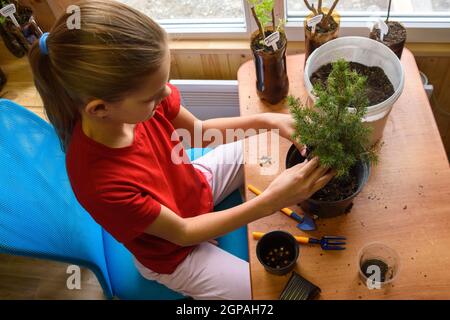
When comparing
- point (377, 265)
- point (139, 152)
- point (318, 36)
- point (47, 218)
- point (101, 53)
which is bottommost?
point (377, 265)

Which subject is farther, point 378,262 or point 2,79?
point 2,79

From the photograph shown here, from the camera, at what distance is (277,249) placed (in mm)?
864

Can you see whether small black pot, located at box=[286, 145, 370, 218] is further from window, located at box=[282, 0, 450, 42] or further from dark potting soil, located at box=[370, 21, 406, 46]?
window, located at box=[282, 0, 450, 42]

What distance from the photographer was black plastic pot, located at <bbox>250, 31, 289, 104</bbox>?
1027mm

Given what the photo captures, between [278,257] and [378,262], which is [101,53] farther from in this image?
[378,262]

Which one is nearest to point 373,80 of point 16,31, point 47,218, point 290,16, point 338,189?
point 338,189

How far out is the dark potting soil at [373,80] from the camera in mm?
952

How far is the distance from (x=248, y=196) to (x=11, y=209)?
1.69 ft

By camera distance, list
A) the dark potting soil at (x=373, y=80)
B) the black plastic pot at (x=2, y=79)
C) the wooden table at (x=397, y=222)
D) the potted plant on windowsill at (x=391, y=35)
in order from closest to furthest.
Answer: the wooden table at (x=397, y=222), the dark potting soil at (x=373, y=80), the potted plant on windowsill at (x=391, y=35), the black plastic pot at (x=2, y=79)

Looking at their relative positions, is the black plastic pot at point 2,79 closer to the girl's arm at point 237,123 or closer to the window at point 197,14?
the window at point 197,14

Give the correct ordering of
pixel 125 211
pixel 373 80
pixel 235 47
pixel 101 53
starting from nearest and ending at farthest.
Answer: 1. pixel 101 53
2. pixel 125 211
3. pixel 373 80
4. pixel 235 47

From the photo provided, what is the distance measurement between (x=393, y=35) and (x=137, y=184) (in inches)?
30.5

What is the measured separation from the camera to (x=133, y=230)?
0.85 meters

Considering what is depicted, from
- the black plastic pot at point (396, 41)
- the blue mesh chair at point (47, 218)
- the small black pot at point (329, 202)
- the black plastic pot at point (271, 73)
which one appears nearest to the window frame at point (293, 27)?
the black plastic pot at point (396, 41)
